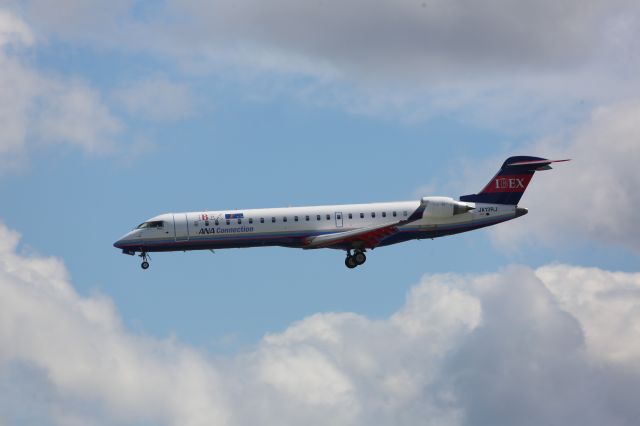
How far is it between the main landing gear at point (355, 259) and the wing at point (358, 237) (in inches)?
29.6

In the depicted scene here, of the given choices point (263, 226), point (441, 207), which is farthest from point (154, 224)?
point (441, 207)

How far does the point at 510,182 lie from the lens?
233 feet

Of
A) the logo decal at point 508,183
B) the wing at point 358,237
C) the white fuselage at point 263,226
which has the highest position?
the logo decal at point 508,183

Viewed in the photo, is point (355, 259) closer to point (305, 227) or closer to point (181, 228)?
point (305, 227)

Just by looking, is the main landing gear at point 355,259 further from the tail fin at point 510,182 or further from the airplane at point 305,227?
the tail fin at point 510,182

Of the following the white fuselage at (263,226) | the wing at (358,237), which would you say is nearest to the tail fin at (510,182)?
the white fuselage at (263,226)

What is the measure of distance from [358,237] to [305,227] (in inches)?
134

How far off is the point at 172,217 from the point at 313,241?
9.00 m

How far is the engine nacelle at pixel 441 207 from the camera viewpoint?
6712 centimetres

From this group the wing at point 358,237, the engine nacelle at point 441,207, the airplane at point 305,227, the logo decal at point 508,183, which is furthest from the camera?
the logo decal at point 508,183

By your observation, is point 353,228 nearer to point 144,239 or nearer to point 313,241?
point 313,241

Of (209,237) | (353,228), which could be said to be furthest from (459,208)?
(209,237)

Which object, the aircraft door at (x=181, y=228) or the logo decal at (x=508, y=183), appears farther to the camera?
the logo decal at (x=508, y=183)

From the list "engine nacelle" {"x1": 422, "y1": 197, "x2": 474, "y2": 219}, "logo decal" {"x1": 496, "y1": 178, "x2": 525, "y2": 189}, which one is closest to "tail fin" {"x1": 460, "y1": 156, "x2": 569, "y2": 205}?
"logo decal" {"x1": 496, "y1": 178, "x2": 525, "y2": 189}
